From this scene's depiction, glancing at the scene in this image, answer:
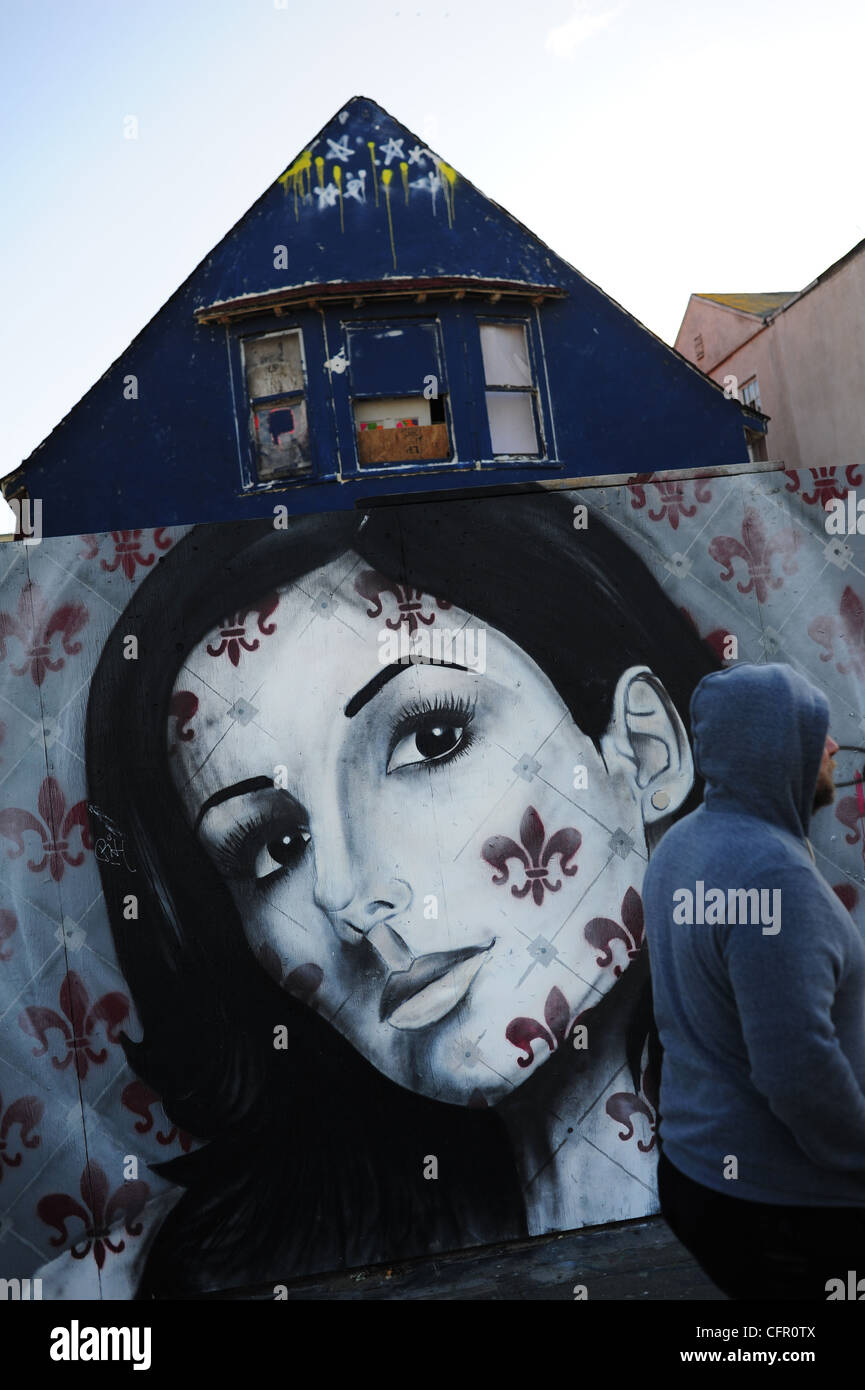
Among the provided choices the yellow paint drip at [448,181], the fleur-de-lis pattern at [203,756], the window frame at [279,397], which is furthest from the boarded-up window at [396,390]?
the fleur-de-lis pattern at [203,756]

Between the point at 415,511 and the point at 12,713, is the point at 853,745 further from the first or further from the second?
the point at 12,713

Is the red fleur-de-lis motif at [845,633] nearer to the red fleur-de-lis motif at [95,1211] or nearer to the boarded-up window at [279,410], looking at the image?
the red fleur-de-lis motif at [95,1211]

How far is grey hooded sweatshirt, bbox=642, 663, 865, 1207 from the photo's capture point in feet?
6.89

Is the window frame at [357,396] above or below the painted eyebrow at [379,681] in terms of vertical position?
above

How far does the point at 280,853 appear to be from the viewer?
14.0 feet

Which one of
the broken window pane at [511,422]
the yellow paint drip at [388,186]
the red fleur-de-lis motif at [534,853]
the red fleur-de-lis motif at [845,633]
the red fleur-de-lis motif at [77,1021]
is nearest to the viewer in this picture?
the red fleur-de-lis motif at [77,1021]

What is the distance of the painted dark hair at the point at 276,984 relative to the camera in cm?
410

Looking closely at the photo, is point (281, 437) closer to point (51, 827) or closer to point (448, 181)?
point (448, 181)

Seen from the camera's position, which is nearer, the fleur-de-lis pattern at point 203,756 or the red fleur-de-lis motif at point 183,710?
the fleur-de-lis pattern at point 203,756

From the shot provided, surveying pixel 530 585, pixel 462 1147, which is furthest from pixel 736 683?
pixel 462 1147

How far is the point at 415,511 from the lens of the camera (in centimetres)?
450

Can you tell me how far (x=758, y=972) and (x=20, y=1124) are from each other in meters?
3.03

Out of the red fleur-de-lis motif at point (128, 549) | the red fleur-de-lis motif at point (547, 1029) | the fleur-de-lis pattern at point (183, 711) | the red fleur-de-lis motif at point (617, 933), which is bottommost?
the red fleur-de-lis motif at point (547, 1029)

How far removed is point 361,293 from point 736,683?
10.9m
